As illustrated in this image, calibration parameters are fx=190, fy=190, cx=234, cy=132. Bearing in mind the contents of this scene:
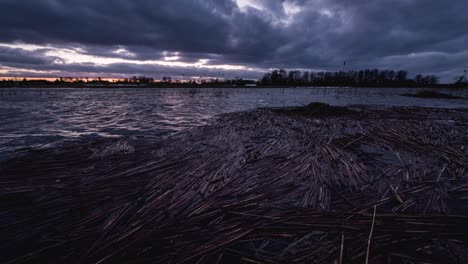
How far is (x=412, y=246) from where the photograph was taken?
2.44 m

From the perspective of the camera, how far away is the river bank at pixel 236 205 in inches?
96.1

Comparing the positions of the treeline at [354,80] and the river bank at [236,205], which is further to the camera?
the treeline at [354,80]

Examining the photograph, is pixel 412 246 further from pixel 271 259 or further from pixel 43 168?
pixel 43 168

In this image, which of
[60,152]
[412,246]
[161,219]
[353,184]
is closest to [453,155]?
[353,184]

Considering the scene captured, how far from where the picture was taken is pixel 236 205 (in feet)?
11.1

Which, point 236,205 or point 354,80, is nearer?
point 236,205

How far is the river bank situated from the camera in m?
2.44

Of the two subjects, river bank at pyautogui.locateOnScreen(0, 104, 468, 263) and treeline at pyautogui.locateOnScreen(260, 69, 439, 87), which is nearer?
river bank at pyautogui.locateOnScreen(0, 104, 468, 263)

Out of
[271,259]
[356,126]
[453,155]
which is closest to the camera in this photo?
[271,259]

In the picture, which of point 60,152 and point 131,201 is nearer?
point 131,201

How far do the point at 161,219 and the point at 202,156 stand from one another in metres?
2.81

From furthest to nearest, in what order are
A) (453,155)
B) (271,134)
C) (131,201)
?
(271,134) → (453,155) → (131,201)

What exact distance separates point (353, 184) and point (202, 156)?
394cm

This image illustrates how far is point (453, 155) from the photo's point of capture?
18.6 ft
